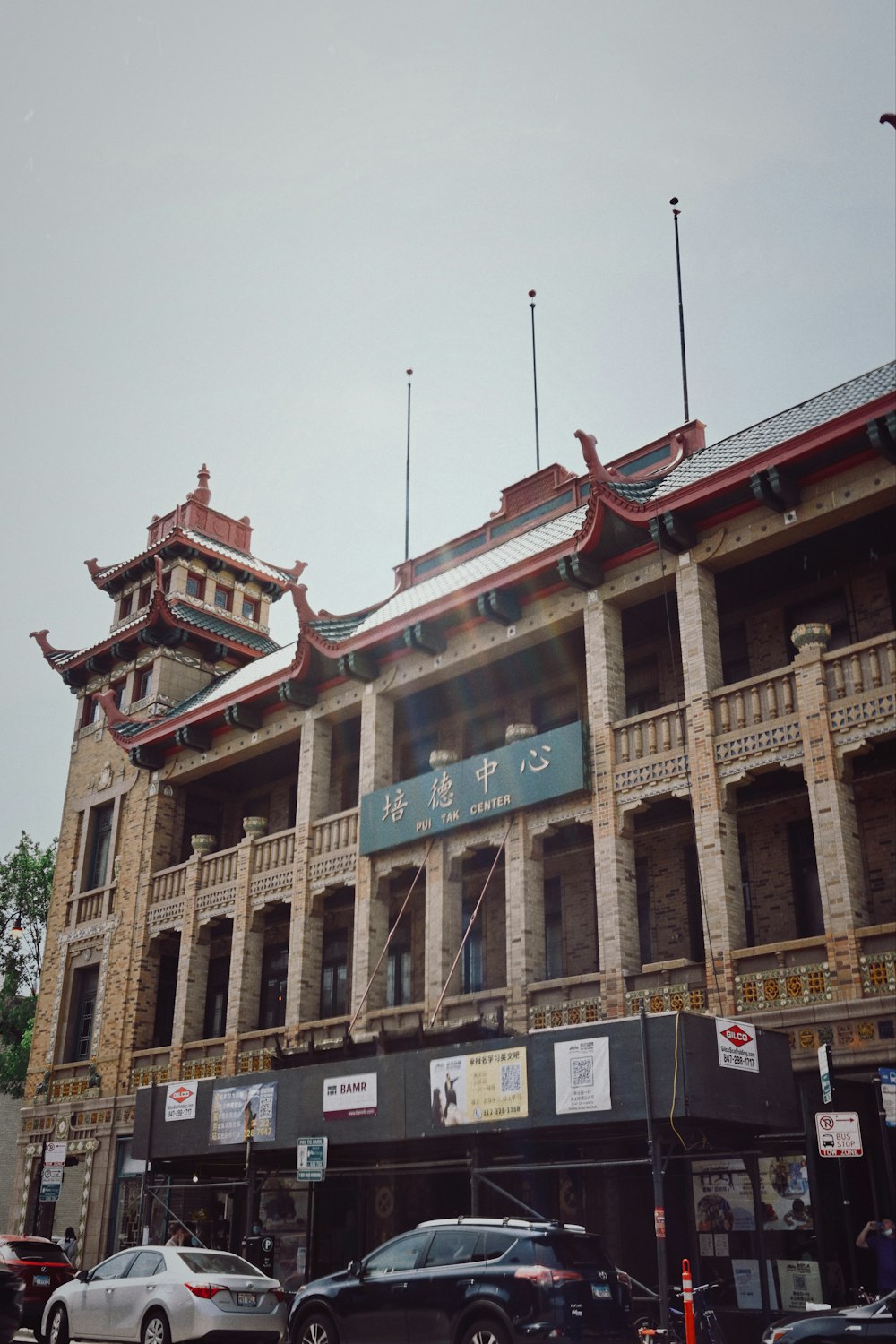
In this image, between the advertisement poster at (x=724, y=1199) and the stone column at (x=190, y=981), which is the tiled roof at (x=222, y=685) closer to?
the stone column at (x=190, y=981)

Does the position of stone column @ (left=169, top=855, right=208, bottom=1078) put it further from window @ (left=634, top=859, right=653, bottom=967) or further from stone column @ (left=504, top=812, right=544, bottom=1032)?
window @ (left=634, top=859, right=653, bottom=967)

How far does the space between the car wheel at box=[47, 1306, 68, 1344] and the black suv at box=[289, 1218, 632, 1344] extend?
462 cm

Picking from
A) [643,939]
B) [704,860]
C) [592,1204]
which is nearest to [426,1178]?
[592,1204]

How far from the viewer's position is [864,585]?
21938 millimetres

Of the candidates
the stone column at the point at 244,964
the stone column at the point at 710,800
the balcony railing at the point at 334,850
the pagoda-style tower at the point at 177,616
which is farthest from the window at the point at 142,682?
the stone column at the point at 710,800

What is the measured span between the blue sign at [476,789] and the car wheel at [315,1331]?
9.96 m

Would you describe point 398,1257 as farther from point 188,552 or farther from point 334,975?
point 188,552

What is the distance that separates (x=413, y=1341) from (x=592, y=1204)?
8.99 metres

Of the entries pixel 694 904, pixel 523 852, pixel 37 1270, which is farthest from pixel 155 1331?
pixel 694 904

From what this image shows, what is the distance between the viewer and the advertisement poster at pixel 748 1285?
Result: 57.4 feet

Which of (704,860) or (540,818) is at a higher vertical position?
(540,818)

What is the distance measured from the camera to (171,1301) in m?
15.5

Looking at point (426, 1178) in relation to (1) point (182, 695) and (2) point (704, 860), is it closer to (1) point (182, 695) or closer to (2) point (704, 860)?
(2) point (704, 860)

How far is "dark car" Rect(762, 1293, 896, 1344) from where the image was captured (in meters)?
11.0
